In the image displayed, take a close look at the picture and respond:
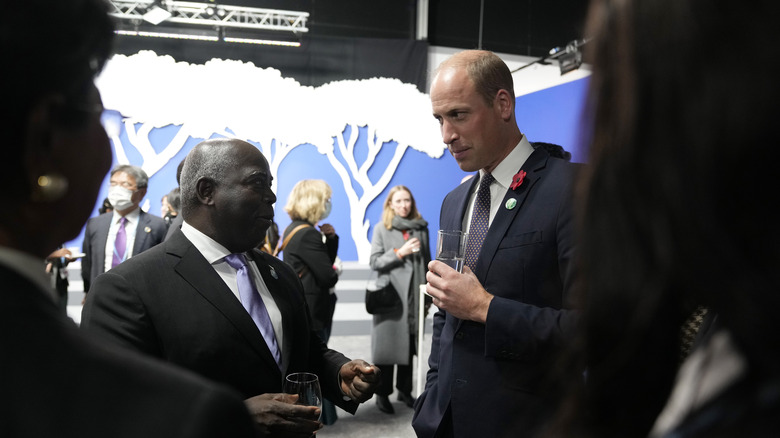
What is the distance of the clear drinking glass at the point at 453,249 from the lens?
1.75 meters

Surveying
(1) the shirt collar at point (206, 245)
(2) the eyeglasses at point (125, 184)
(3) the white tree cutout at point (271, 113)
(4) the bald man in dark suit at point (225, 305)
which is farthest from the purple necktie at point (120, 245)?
(3) the white tree cutout at point (271, 113)

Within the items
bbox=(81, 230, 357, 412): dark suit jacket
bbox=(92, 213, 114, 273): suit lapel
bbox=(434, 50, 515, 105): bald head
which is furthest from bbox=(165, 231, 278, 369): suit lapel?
bbox=(92, 213, 114, 273): suit lapel

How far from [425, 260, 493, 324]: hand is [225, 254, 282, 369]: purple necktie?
564 mm

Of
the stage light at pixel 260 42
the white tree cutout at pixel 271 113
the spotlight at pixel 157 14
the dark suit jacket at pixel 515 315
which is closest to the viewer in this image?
the dark suit jacket at pixel 515 315

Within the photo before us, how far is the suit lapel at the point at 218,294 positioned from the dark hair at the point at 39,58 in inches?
44.3

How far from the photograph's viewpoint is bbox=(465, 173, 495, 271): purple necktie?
1.86 metres

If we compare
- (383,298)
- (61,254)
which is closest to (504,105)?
(383,298)

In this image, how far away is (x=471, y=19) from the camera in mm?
9609

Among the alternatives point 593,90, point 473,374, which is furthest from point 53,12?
point 473,374

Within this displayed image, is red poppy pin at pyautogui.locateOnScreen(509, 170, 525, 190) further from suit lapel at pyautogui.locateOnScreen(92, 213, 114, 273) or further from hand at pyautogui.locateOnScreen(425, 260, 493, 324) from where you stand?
suit lapel at pyautogui.locateOnScreen(92, 213, 114, 273)

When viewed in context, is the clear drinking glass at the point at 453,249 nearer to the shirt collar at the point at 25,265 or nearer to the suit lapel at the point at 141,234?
the shirt collar at the point at 25,265

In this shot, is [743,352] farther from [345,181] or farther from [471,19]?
[471,19]

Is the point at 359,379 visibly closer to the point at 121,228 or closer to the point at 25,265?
the point at 25,265

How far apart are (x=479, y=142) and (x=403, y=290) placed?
310 centimetres
